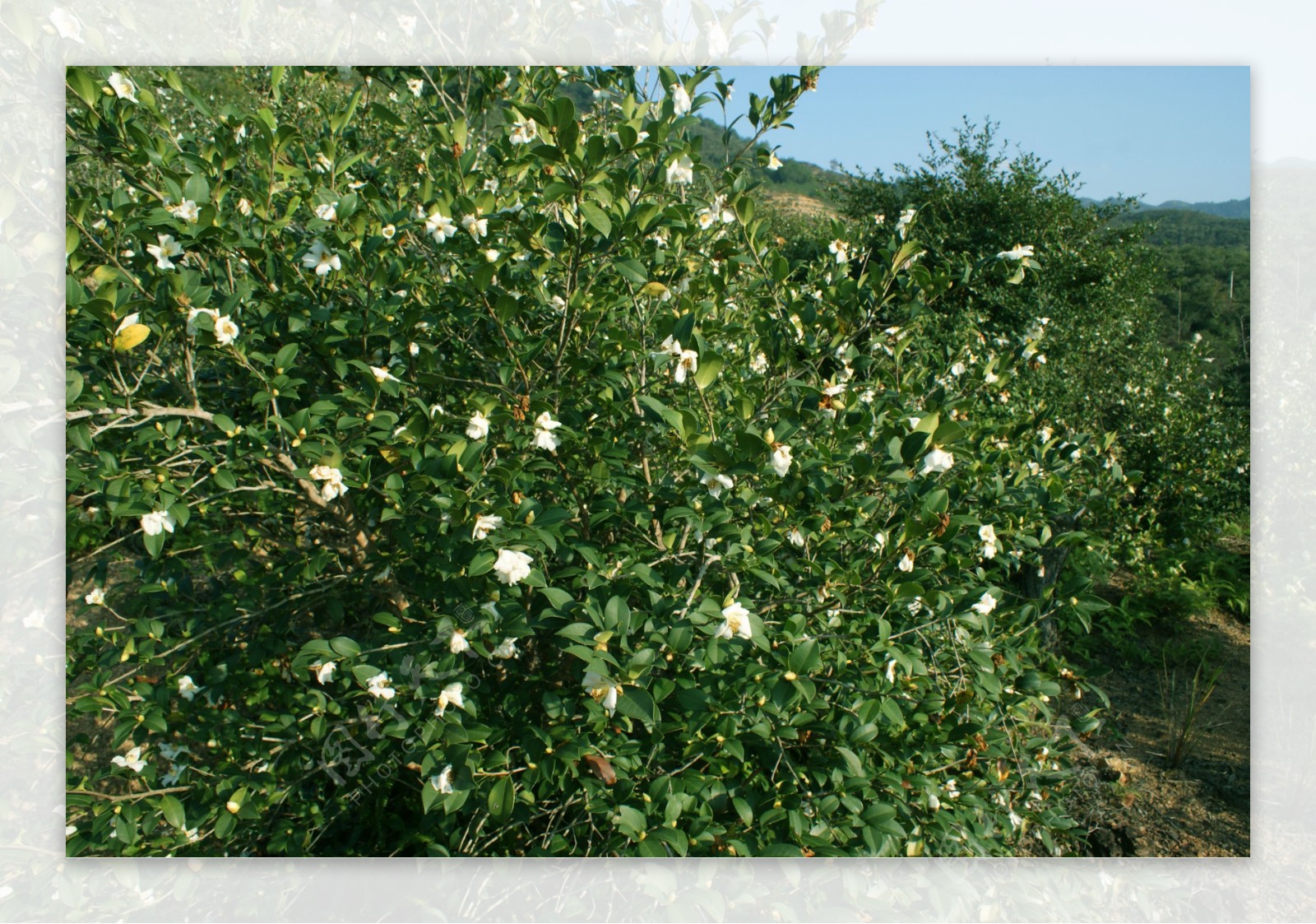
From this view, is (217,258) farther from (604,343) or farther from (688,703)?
(688,703)

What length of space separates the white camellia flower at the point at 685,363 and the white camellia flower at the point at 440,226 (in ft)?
1.58

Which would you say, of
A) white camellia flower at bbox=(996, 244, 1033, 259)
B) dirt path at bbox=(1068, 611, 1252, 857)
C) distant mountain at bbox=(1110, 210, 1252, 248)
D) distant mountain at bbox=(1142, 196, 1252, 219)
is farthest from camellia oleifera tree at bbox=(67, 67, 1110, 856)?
distant mountain at bbox=(1110, 210, 1252, 248)

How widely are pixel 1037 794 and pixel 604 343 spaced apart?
1.34 metres

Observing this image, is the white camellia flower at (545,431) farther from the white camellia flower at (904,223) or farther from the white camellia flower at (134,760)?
the white camellia flower at (134,760)

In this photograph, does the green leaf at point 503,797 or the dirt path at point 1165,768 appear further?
the dirt path at point 1165,768

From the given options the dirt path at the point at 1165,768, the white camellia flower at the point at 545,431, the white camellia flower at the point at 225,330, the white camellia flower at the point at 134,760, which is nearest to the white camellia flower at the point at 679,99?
the white camellia flower at the point at 545,431

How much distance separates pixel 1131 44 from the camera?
183 cm

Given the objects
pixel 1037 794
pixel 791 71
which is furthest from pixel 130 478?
pixel 1037 794

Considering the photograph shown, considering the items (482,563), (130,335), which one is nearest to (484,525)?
(482,563)

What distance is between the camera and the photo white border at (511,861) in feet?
4.45

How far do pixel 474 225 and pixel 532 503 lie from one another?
52 cm

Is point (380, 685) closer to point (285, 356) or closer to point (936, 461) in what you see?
point (285, 356)

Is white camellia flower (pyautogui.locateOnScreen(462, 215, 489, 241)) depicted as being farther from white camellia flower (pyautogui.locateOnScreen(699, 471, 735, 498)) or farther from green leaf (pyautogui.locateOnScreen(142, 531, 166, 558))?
green leaf (pyautogui.locateOnScreen(142, 531, 166, 558))

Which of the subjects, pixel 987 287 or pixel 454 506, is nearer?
pixel 454 506
